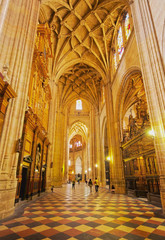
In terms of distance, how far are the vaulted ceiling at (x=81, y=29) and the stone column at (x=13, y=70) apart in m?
5.80

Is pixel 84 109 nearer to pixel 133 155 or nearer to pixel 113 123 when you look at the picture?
Result: pixel 113 123

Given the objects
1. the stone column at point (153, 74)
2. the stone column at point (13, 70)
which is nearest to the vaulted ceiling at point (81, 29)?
the stone column at point (153, 74)

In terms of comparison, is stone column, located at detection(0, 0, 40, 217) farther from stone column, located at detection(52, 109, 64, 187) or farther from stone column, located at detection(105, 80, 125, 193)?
stone column, located at detection(52, 109, 64, 187)

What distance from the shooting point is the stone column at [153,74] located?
5207 millimetres

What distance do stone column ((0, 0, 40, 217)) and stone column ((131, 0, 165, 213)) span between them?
17.4ft

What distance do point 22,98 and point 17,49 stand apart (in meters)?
2.05

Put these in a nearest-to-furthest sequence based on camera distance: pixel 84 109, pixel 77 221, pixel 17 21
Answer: pixel 77 221 → pixel 17 21 → pixel 84 109

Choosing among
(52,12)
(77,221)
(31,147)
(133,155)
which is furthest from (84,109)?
(77,221)

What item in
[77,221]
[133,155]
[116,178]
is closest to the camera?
[77,221]

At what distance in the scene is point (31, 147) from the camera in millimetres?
7812

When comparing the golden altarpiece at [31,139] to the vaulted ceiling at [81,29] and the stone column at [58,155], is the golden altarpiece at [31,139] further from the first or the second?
the stone column at [58,155]

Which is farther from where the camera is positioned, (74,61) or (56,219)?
(74,61)

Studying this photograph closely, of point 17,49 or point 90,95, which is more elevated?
point 90,95

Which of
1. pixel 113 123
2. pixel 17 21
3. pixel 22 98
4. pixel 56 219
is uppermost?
pixel 17 21
